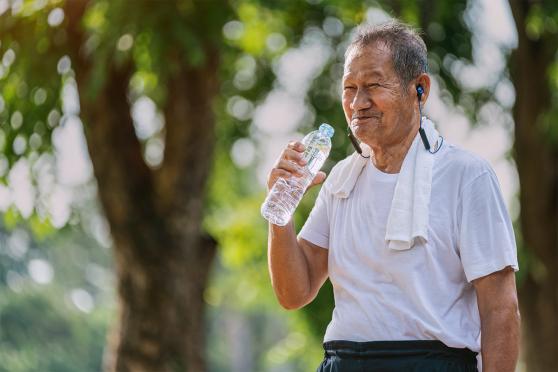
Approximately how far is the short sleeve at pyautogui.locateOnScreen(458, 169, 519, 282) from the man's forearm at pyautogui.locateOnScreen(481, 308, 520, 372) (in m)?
0.11

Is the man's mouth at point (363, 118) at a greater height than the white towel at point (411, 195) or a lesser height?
greater

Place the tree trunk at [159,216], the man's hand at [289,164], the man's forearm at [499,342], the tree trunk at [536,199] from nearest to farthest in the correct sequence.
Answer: the man's forearm at [499,342] < the man's hand at [289,164] < the tree trunk at [159,216] < the tree trunk at [536,199]

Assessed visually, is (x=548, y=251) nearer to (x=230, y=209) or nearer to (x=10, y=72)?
(x=230, y=209)

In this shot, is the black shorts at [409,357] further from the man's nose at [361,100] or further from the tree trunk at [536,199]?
the tree trunk at [536,199]

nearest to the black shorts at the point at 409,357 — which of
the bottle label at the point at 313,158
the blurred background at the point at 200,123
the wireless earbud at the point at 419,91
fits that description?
the bottle label at the point at 313,158

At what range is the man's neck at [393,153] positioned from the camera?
2.90 meters

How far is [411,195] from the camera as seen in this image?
9.09ft

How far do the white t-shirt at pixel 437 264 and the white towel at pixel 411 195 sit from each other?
3 cm

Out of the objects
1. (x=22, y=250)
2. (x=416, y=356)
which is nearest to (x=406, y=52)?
(x=416, y=356)

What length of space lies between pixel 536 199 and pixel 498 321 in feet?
30.5

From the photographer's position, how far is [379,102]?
283 cm

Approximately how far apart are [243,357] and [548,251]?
36.5 metres

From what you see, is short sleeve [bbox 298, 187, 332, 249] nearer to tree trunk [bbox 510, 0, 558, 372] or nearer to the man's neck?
the man's neck

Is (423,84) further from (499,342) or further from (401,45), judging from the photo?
(499,342)
